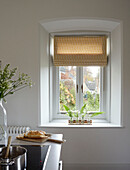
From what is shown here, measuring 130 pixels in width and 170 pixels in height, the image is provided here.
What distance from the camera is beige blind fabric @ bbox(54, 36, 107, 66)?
126 inches

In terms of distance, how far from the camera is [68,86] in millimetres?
3365

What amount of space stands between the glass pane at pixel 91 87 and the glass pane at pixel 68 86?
0.20 metres

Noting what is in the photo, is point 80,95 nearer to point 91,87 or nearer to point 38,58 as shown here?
point 91,87

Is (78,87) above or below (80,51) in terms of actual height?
below

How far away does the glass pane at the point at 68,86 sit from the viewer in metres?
3.36

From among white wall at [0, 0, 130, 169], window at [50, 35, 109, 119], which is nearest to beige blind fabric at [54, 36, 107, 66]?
window at [50, 35, 109, 119]

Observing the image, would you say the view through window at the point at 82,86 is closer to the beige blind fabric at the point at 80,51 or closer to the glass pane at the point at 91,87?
the glass pane at the point at 91,87

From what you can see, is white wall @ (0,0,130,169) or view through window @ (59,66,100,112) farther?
view through window @ (59,66,100,112)

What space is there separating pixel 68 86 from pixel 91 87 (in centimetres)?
41

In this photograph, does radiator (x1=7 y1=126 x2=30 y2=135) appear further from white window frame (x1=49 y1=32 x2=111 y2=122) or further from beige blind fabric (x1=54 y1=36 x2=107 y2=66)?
beige blind fabric (x1=54 y1=36 x2=107 y2=66)

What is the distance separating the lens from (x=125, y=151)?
283 centimetres

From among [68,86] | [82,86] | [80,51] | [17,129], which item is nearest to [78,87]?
[82,86]

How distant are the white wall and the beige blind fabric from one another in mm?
491

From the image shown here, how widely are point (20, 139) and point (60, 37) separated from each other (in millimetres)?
2119
